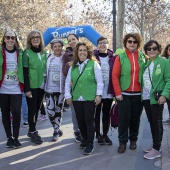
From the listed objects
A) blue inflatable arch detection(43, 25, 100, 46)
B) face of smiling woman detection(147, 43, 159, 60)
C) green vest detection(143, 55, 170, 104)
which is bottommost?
green vest detection(143, 55, 170, 104)

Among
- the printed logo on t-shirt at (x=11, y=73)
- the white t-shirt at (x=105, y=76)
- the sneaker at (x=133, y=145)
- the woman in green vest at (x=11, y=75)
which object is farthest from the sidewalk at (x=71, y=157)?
the printed logo on t-shirt at (x=11, y=73)

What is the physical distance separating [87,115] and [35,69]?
126 centimetres

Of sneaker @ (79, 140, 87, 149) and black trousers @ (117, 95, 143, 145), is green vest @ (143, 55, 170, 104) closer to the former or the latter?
black trousers @ (117, 95, 143, 145)

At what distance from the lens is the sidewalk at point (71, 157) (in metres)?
3.81

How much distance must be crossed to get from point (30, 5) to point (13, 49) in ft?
63.7

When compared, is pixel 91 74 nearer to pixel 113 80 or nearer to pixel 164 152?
pixel 113 80

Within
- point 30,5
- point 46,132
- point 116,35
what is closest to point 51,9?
point 30,5

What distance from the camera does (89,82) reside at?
4145mm

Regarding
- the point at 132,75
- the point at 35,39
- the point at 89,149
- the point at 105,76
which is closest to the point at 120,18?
the point at 35,39

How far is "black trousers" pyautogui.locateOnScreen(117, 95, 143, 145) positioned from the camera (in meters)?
4.19

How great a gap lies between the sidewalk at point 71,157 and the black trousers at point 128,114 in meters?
0.33

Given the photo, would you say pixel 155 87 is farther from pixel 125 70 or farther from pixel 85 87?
pixel 85 87

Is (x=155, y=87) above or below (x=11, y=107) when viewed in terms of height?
above

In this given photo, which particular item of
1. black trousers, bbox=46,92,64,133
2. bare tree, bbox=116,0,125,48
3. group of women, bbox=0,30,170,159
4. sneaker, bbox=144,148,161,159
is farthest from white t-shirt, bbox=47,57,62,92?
bare tree, bbox=116,0,125,48
